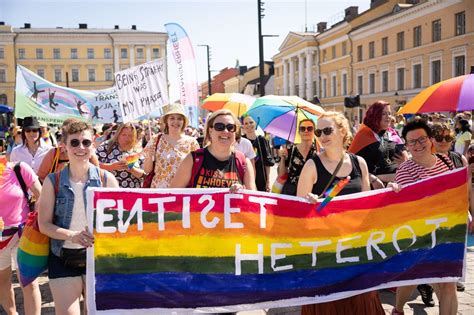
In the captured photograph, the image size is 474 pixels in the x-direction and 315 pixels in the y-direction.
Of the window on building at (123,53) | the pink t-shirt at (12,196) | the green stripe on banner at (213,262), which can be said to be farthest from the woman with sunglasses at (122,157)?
the window on building at (123,53)

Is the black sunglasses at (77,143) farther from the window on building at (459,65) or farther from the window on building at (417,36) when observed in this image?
the window on building at (417,36)

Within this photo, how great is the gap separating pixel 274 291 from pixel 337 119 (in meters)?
1.31

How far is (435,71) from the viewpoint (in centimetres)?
3719

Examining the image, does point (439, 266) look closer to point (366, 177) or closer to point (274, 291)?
point (366, 177)

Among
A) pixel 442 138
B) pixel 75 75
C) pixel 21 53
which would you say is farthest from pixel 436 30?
pixel 21 53

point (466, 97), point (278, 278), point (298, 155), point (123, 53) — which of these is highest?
point (123, 53)

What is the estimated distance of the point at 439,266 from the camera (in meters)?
3.56

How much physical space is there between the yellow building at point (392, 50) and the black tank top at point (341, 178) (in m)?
30.2

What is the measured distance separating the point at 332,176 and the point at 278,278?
81cm

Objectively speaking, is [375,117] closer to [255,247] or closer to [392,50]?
[255,247]

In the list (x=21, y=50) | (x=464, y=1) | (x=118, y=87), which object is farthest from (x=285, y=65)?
(x=118, y=87)

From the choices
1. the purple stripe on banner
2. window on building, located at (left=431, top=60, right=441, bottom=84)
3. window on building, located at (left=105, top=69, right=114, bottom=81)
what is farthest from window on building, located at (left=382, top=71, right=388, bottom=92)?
window on building, located at (left=105, top=69, right=114, bottom=81)

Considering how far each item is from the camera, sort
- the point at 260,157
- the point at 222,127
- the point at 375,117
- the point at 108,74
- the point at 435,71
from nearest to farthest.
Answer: the point at 222,127 → the point at 375,117 → the point at 260,157 → the point at 435,71 → the point at 108,74

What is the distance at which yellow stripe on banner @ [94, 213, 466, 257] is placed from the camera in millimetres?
3027
